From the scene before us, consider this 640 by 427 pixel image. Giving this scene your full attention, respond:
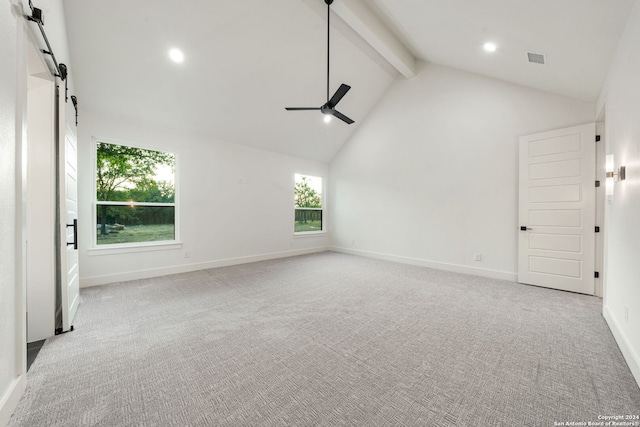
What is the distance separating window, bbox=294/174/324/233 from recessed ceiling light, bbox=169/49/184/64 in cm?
364

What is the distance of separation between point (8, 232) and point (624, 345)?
14.2ft

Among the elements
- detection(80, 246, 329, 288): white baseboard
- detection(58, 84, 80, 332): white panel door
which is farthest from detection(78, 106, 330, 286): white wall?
detection(58, 84, 80, 332): white panel door

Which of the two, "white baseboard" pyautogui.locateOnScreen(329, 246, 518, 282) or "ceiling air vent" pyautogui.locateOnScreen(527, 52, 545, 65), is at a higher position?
"ceiling air vent" pyautogui.locateOnScreen(527, 52, 545, 65)

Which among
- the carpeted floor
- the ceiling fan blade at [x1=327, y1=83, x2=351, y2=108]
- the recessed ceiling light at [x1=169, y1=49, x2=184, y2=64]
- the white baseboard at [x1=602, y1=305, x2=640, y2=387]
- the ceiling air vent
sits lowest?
the carpeted floor

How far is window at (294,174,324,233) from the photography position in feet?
22.2

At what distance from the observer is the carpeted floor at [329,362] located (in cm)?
148

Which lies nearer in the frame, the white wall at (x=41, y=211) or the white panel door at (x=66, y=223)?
the white wall at (x=41, y=211)

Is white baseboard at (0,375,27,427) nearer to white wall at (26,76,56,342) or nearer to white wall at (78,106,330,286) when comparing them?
white wall at (26,76,56,342)

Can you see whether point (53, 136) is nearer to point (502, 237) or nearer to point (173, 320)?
point (173, 320)

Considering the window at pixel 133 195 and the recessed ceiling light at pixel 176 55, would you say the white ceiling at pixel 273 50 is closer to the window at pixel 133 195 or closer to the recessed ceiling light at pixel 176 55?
the recessed ceiling light at pixel 176 55

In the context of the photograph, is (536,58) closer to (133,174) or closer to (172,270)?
(133,174)

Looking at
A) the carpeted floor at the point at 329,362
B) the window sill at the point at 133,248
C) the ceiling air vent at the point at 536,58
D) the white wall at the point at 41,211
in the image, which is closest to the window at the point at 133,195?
the window sill at the point at 133,248

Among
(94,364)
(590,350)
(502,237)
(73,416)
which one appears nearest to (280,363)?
(73,416)

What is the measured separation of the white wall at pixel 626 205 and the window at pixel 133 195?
5.75 metres
